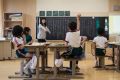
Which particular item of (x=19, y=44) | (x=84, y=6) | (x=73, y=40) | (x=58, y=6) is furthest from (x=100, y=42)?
(x=58, y=6)

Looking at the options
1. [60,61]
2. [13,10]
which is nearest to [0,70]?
[60,61]

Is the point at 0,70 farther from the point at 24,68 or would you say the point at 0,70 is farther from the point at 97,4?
→ the point at 97,4

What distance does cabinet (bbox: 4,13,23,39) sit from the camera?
11570mm

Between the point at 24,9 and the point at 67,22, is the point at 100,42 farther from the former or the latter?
the point at 24,9

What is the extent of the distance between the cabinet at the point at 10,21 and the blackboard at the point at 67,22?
721 mm

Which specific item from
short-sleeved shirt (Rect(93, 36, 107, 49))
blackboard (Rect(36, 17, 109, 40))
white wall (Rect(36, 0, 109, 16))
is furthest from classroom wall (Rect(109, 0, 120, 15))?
short-sleeved shirt (Rect(93, 36, 107, 49))

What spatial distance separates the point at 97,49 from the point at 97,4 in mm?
4139

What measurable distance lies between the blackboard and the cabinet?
0.72 m

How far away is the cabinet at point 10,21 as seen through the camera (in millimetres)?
11570

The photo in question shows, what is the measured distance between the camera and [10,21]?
462 inches

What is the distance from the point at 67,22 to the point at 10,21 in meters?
2.30

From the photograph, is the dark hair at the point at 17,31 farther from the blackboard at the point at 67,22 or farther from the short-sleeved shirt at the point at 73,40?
the blackboard at the point at 67,22

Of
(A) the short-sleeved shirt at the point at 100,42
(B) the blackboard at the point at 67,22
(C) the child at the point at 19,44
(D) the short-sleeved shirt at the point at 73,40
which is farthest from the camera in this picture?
(B) the blackboard at the point at 67,22

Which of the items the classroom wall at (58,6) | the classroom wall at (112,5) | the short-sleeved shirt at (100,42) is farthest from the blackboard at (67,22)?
the short-sleeved shirt at (100,42)
